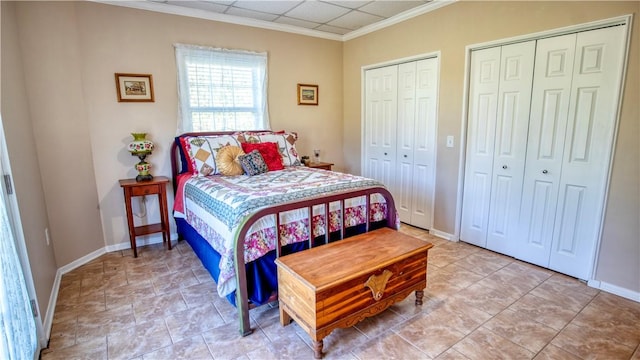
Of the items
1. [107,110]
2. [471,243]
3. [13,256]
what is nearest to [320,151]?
[471,243]

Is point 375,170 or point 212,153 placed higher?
point 212,153

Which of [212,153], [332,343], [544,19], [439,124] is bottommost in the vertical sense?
[332,343]

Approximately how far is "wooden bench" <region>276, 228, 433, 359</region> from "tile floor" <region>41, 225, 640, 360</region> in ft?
0.56

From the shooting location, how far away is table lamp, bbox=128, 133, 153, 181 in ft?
10.1

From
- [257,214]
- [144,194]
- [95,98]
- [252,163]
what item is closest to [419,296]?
[257,214]

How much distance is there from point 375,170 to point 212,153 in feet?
7.02

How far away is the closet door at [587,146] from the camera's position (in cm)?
229

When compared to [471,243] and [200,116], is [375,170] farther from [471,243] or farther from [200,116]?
[200,116]

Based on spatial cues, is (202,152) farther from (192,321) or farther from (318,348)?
(318,348)

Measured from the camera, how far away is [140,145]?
3.09 m

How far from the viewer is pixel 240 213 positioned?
193 cm

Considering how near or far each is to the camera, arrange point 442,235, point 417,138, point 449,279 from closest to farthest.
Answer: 1. point 449,279
2. point 442,235
3. point 417,138

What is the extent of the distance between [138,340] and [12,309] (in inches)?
28.9

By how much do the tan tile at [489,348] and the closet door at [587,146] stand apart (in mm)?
1202
